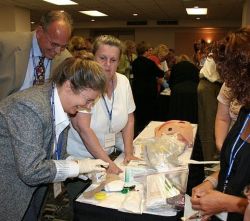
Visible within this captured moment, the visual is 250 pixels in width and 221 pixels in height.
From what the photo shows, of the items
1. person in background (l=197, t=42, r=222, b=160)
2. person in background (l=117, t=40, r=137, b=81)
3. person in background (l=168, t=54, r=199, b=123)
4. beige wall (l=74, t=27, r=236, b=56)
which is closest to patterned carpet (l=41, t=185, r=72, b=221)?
person in background (l=197, t=42, r=222, b=160)

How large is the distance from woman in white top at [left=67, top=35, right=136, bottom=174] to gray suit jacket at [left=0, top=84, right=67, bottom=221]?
40 cm

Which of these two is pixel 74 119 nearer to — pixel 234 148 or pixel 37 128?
pixel 37 128

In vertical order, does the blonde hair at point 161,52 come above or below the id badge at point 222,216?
above

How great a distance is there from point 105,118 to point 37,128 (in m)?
0.69

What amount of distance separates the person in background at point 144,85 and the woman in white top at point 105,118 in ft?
9.04

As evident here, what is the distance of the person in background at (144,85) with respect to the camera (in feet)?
15.3

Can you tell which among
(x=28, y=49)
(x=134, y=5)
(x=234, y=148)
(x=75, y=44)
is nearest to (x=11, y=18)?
(x=134, y=5)

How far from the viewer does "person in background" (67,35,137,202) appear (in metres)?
1.67

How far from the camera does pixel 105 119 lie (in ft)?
5.83

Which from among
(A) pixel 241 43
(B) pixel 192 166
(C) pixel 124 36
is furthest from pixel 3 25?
(A) pixel 241 43

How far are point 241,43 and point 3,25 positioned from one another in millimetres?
8359

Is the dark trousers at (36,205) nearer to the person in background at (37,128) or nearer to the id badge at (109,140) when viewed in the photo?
the person in background at (37,128)

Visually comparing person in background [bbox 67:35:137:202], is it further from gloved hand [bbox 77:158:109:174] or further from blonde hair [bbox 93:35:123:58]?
gloved hand [bbox 77:158:109:174]

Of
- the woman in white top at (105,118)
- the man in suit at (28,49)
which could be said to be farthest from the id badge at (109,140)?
the man in suit at (28,49)
